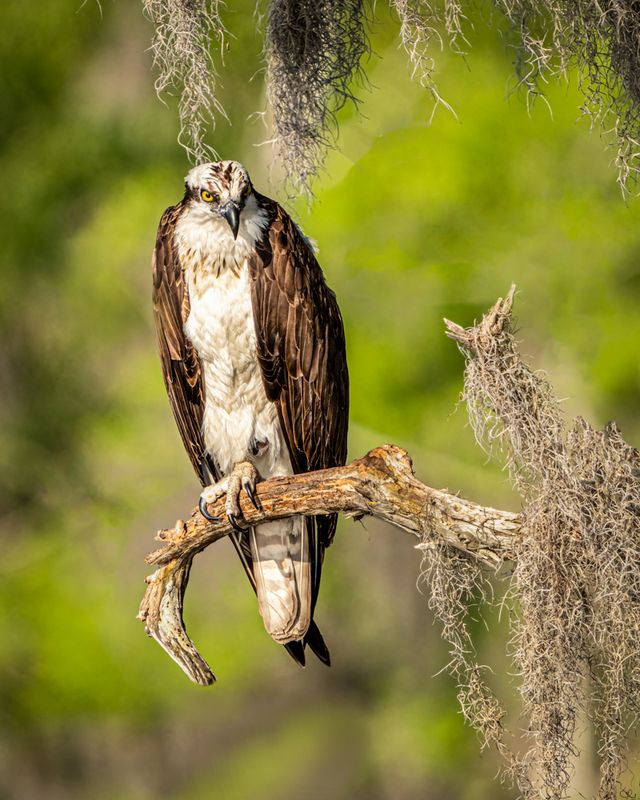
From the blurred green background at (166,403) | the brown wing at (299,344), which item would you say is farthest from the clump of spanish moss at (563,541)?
the blurred green background at (166,403)

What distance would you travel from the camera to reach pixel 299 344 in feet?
7.09

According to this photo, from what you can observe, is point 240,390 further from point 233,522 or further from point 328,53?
point 328,53

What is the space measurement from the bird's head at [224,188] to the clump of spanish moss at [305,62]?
0.68 ft

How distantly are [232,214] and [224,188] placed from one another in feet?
0.19

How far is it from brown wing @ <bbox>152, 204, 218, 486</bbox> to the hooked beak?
22cm

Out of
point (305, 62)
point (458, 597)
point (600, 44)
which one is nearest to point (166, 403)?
point (305, 62)

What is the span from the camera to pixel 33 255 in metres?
4.20

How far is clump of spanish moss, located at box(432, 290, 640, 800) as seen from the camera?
1746mm

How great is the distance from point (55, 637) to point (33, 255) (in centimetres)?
156

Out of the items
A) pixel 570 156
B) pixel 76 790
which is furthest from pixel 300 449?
pixel 76 790

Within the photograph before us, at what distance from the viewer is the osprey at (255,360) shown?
6.91 ft

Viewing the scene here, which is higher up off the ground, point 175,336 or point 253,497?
point 175,336

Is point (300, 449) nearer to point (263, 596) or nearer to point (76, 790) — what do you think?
point (263, 596)

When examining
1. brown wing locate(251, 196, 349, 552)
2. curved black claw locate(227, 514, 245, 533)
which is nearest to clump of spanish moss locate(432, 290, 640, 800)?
brown wing locate(251, 196, 349, 552)
